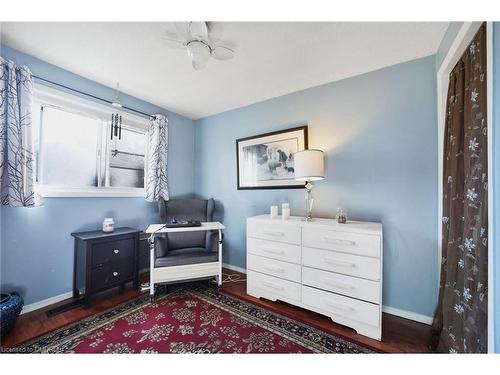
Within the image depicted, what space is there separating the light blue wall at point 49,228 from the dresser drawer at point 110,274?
1.21ft

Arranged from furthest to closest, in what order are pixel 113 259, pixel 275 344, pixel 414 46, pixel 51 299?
pixel 113 259
pixel 51 299
pixel 414 46
pixel 275 344

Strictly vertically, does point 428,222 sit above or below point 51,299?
above

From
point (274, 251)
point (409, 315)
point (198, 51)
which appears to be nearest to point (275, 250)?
point (274, 251)

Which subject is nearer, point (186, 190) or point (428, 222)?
point (428, 222)

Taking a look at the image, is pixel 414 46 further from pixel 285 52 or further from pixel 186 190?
pixel 186 190

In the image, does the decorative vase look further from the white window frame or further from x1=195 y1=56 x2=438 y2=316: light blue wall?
x1=195 y1=56 x2=438 y2=316: light blue wall

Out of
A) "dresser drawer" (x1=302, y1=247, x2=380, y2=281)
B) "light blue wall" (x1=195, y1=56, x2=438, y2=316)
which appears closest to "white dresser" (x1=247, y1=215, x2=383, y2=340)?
"dresser drawer" (x1=302, y1=247, x2=380, y2=281)

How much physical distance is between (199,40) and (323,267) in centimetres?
205

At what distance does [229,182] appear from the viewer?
292cm

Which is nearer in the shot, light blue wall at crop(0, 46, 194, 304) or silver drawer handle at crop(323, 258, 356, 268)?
silver drawer handle at crop(323, 258, 356, 268)

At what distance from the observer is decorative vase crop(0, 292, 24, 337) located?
4.52 feet

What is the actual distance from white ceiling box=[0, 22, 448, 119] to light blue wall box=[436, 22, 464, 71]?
48 millimetres
